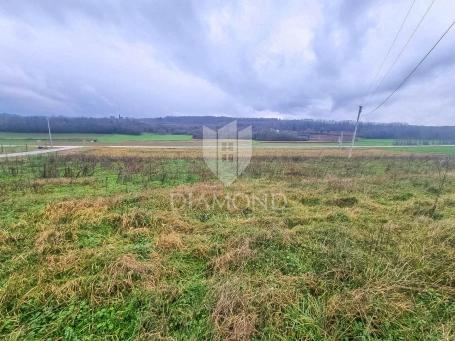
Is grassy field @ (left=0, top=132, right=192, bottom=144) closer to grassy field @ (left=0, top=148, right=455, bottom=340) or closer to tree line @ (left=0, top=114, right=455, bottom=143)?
tree line @ (left=0, top=114, right=455, bottom=143)

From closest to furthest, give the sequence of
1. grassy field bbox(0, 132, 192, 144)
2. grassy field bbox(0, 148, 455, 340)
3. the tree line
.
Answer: grassy field bbox(0, 148, 455, 340) < grassy field bbox(0, 132, 192, 144) < the tree line


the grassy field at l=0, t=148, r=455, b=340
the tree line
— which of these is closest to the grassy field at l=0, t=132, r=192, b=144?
the tree line

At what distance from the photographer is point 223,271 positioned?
136 inches

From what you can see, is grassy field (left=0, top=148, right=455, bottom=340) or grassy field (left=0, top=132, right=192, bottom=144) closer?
grassy field (left=0, top=148, right=455, bottom=340)

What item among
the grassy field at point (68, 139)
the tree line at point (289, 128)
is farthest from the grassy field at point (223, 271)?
the tree line at point (289, 128)

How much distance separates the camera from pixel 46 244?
398 centimetres

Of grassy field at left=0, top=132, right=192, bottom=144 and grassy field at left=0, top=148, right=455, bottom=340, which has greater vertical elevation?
grassy field at left=0, top=148, right=455, bottom=340

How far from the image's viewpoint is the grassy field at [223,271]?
2584mm

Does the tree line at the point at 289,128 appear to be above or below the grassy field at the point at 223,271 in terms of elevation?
above

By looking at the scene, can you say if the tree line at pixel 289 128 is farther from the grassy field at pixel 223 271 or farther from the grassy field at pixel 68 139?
the grassy field at pixel 223 271

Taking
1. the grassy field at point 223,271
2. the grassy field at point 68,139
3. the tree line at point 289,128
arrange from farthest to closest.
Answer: the tree line at point 289,128 → the grassy field at point 68,139 → the grassy field at point 223,271

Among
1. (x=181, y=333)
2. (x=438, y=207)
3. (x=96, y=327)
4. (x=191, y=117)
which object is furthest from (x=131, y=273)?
(x=191, y=117)

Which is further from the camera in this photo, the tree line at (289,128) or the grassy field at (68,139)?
the tree line at (289,128)

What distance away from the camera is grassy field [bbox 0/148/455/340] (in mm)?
2584
